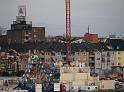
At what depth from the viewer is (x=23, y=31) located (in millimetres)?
21062

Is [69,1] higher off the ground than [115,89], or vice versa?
[69,1]

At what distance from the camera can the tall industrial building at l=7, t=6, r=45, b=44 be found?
21.1m

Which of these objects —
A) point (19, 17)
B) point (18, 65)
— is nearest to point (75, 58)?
point (18, 65)

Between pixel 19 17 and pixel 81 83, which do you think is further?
pixel 19 17

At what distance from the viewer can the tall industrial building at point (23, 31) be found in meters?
21.1

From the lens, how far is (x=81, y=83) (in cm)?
1379

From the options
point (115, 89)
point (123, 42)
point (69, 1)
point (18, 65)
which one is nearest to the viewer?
point (115, 89)

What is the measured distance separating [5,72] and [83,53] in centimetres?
321

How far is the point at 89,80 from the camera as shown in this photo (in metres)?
13.8

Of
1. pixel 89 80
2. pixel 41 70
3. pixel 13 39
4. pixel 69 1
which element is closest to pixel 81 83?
pixel 89 80

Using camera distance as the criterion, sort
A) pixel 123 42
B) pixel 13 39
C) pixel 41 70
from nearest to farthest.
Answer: pixel 41 70, pixel 123 42, pixel 13 39

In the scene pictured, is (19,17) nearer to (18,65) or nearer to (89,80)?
(18,65)

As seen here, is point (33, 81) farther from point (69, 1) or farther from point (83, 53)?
point (83, 53)

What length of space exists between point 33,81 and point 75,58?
4800 mm
